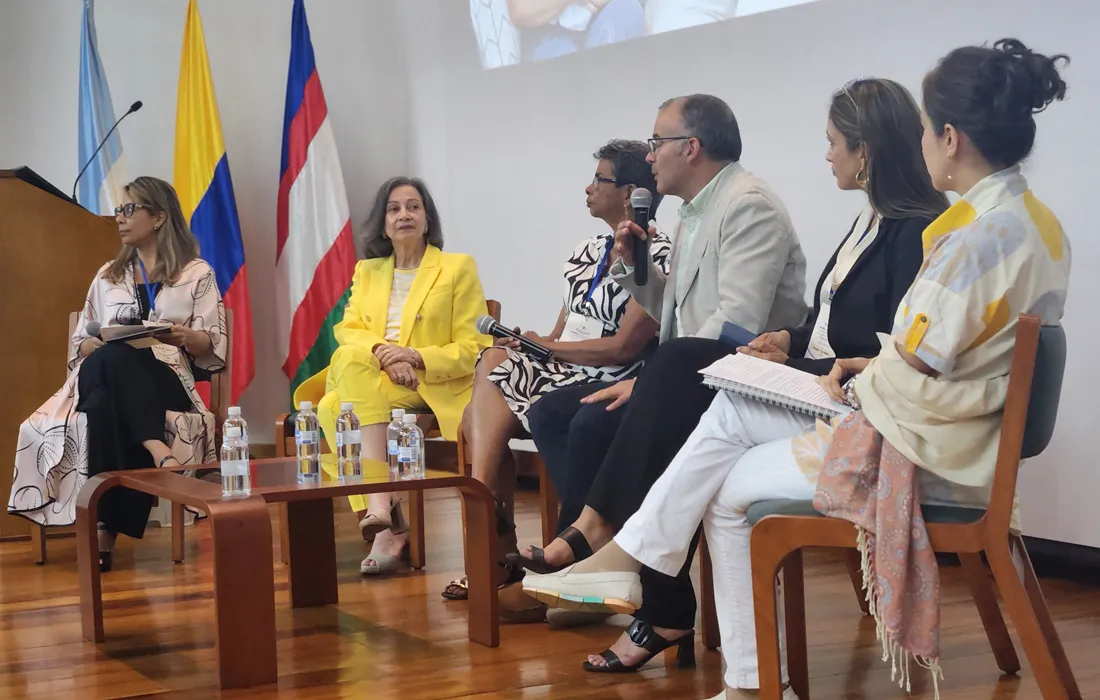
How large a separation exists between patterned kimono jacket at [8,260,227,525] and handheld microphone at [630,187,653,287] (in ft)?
5.74

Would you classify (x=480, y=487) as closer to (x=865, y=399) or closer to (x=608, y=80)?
(x=865, y=399)

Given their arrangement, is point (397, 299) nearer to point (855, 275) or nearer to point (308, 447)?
point (308, 447)

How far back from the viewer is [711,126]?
2.58m

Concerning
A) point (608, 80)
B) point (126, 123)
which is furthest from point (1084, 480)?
point (126, 123)

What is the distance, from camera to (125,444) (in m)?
3.67

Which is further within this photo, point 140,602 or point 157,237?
point 157,237

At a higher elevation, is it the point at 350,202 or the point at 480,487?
the point at 350,202

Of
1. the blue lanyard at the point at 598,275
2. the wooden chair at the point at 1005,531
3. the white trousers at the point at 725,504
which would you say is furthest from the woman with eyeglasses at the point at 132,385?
the wooden chair at the point at 1005,531

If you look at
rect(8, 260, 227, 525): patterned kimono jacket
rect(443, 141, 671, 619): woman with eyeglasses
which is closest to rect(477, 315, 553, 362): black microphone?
rect(443, 141, 671, 619): woman with eyeglasses

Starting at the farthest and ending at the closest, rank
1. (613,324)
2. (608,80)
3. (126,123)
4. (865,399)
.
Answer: (126,123), (608,80), (613,324), (865,399)

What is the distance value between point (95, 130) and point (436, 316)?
268 centimetres

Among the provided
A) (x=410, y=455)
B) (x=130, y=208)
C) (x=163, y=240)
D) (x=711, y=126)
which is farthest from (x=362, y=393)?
(x=711, y=126)

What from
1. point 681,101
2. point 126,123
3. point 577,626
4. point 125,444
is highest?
point 126,123

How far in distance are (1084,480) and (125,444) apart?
2775 mm
